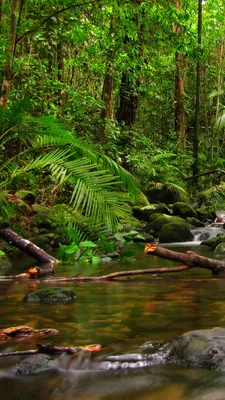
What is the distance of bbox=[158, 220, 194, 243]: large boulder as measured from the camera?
34.2 feet

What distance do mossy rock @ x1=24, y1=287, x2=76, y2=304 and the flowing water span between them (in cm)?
10

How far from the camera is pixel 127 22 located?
838 cm

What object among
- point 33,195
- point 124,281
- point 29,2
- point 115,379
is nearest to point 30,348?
point 115,379

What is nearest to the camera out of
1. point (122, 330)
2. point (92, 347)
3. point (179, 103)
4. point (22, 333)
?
point (92, 347)

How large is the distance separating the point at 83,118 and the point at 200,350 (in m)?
9.23

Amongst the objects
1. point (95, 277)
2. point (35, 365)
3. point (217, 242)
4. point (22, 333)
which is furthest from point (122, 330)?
point (217, 242)

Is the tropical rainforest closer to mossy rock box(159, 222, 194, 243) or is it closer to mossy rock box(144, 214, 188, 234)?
mossy rock box(144, 214, 188, 234)

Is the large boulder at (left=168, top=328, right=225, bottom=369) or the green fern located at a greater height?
the green fern

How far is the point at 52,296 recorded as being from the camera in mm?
4082

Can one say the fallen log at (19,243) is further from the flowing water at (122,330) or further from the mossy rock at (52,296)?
the mossy rock at (52,296)

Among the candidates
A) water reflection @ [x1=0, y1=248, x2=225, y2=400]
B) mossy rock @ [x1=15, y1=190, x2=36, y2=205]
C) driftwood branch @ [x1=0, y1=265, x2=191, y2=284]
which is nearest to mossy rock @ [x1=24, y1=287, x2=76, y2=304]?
water reflection @ [x1=0, y1=248, x2=225, y2=400]

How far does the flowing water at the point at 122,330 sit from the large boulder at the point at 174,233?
4836mm

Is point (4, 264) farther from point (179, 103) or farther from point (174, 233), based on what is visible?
point (179, 103)

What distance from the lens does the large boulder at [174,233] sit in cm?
1042
